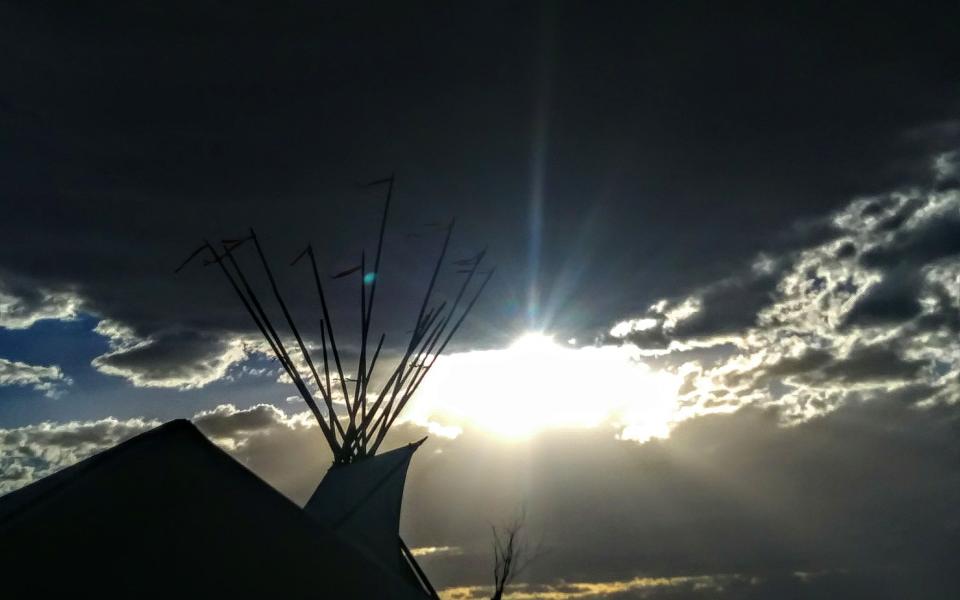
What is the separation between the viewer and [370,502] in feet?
46.7

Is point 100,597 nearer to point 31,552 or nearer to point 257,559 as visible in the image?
point 31,552

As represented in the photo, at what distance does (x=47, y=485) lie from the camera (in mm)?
7160

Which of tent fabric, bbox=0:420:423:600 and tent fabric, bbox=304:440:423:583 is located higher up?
tent fabric, bbox=304:440:423:583

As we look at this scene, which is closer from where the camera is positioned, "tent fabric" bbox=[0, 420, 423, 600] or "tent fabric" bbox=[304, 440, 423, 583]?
"tent fabric" bbox=[0, 420, 423, 600]

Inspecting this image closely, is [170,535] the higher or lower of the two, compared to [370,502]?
lower

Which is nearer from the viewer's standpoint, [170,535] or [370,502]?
[170,535]

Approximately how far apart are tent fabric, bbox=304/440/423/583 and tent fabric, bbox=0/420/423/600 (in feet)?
19.4

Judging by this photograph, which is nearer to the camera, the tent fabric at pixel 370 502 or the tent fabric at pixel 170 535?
the tent fabric at pixel 170 535

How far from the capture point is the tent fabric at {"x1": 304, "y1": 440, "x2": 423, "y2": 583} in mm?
13711

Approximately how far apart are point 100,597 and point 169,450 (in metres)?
1.67

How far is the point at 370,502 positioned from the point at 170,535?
7828mm

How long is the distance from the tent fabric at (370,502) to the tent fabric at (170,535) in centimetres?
591

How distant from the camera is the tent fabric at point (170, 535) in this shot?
6035mm

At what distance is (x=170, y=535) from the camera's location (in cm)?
658
